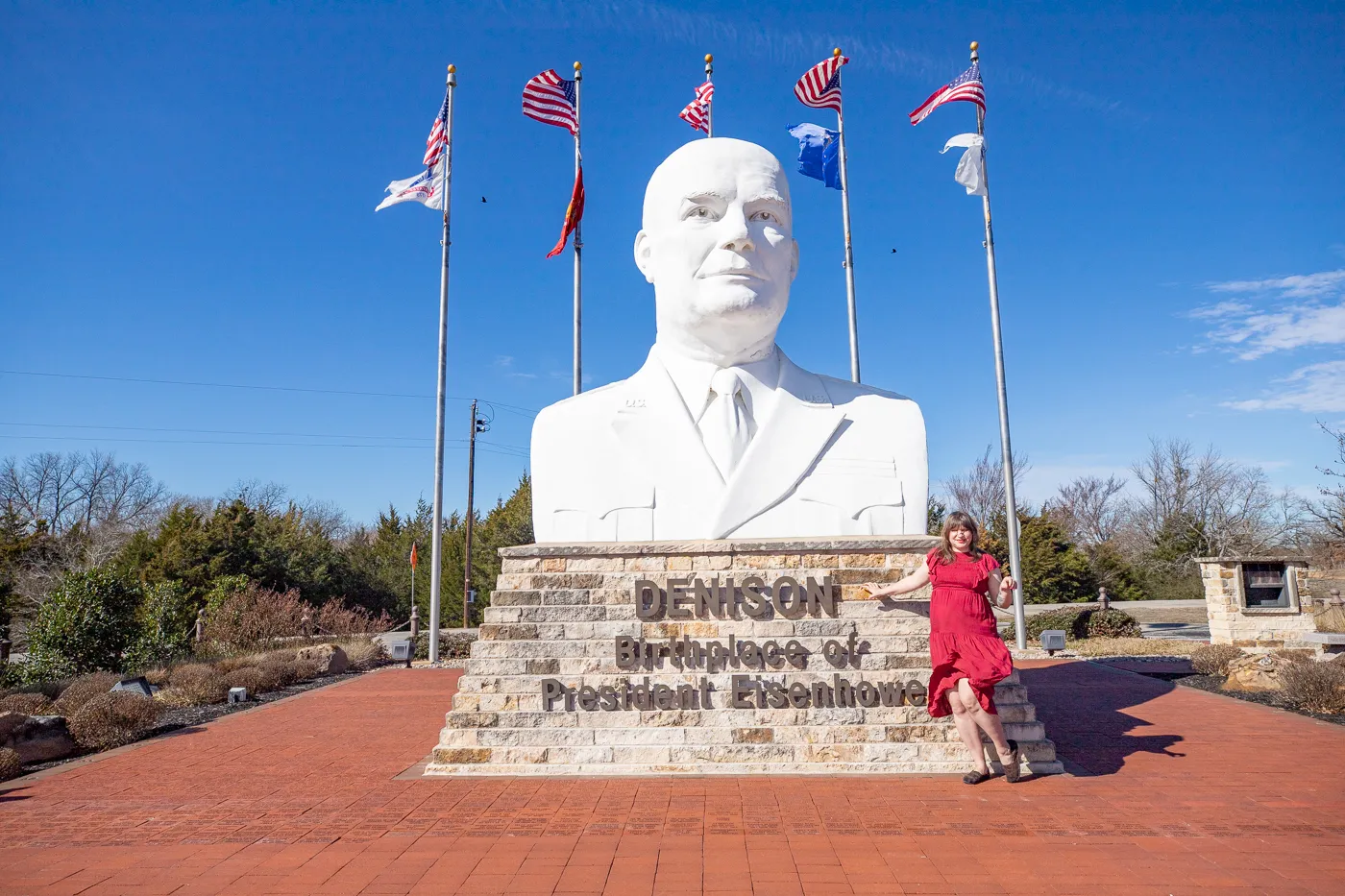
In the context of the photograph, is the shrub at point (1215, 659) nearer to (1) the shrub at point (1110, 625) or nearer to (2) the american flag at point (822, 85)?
(1) the shrub at point (1110, 625)

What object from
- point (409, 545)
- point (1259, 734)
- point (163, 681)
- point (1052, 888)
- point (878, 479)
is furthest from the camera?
point (409, 545)

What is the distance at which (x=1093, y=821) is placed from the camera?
4.32m

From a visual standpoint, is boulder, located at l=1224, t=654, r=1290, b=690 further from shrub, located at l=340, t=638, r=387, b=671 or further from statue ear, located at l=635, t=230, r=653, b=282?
shrub, located at l=340, t=638, r=387, b=671

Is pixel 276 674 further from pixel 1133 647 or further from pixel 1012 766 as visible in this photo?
pixel 1133 647

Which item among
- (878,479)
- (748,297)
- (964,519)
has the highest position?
(748,297)

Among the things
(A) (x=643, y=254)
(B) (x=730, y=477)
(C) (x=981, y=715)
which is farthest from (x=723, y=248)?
(C) (x=981, y=715)

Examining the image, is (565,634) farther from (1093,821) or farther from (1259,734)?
(1259,734)

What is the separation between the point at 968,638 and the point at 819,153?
10000mm

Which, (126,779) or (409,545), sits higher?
(409,545)

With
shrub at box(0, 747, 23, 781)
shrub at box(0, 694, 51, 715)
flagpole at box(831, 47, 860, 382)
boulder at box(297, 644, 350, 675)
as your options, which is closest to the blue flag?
flagpole at box(831, 47, 860, 382)

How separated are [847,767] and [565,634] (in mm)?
2168

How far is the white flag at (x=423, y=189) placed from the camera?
13.1 metres

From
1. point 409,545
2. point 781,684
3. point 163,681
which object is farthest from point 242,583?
point 781,684

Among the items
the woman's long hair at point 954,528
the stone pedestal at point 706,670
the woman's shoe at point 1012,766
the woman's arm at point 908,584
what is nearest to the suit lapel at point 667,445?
the stone pedestal at point 706,670
